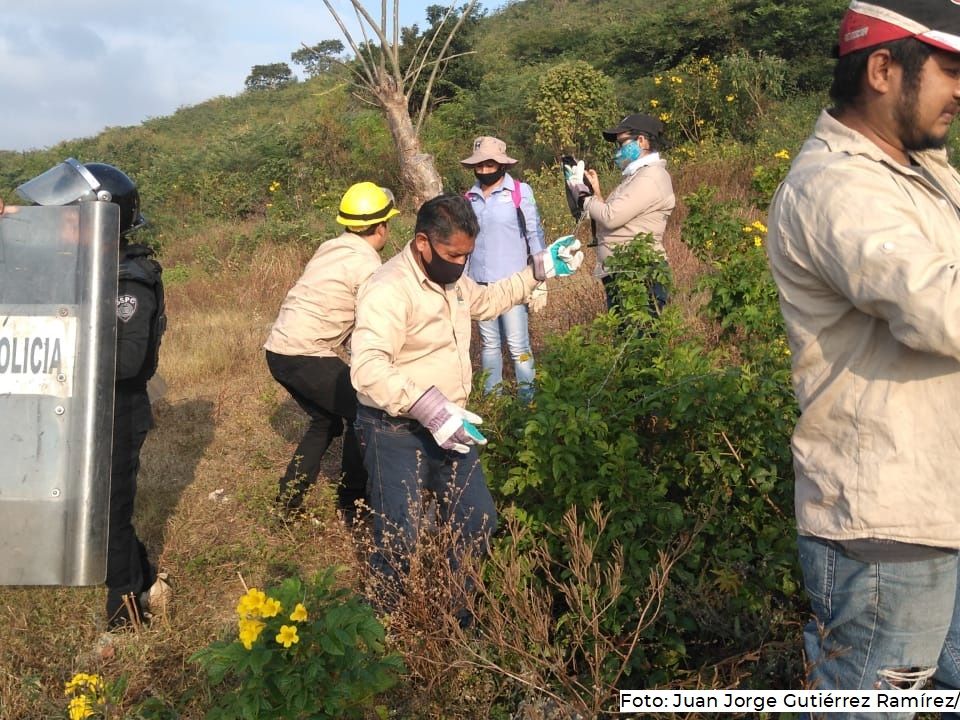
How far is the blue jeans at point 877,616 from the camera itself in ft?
5.21

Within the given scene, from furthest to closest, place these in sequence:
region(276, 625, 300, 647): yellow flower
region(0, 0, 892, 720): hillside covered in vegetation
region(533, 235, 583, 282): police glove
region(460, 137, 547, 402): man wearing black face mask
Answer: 1. region(460, 137, 547, 402): man wearing black face mask
2. region(533, 235, 583, 282): police glove
3. region(0, 0, 892, 720): hillside covered in vegetation
4. region(276, 625, 300, 647): yellow flower

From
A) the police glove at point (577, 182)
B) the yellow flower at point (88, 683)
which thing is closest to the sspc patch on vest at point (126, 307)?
the yellow flower at point (88, 683)

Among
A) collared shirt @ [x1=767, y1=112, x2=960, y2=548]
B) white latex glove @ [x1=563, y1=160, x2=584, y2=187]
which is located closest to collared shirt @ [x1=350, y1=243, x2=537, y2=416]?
collared shirt @ [x1=767, y1=112, x2=960, y2=548]

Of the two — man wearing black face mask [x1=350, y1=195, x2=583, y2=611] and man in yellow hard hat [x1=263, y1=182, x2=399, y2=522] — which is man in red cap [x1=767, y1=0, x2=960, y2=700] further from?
man in yellow hard hat [x1=263, y1=182, x2=399, y2=522]

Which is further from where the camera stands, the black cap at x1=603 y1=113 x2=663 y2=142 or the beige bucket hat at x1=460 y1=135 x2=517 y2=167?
the beige bucket hat at x1=460 y1=135 x2=517 y2=167

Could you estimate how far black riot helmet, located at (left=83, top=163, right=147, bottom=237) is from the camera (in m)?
3.24

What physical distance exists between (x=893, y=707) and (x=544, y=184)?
11577mm

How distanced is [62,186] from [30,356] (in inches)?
29.1

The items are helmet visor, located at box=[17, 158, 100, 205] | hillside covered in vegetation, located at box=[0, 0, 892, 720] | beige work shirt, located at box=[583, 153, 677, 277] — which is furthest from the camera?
beige work shirt, located at box=[583, 153, 677, 277]

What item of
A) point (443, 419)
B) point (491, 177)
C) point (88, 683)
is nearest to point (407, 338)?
point (443, 419)

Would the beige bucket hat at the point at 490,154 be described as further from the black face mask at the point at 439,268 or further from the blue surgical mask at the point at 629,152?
the black face mask at the point at 439,268

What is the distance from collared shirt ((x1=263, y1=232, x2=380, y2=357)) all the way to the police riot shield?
4.94ft

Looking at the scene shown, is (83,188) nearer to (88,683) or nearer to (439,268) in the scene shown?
(439,268)

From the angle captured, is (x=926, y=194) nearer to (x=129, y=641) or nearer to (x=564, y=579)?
(x=564, y=579)
